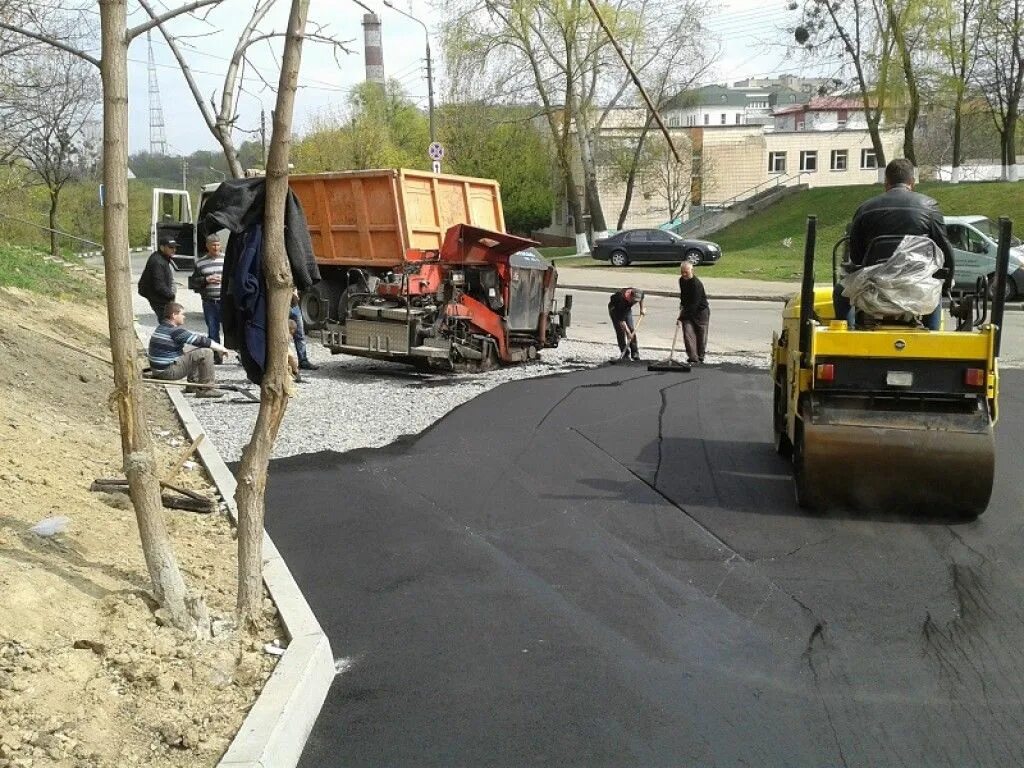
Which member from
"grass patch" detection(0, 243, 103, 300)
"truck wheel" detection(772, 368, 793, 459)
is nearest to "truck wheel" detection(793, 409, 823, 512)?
"truck wheel" detection(772, 368, 793, 459)

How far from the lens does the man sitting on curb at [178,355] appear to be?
11.5 meters

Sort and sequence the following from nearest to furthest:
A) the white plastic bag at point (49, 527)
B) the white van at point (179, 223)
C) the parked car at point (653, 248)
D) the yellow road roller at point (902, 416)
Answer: the white plastic bag at point (49, 527)
the yellow road roller at point (902, 416)
the white van at point (179, 223)
the parked car at point (653, 248)

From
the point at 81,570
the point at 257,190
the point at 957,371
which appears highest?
the point at 257,190

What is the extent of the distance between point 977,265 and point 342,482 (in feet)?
63.9

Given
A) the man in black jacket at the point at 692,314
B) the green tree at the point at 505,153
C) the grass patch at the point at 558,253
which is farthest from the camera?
the green tree at the point at 505,153

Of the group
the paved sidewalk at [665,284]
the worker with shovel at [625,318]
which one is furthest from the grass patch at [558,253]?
the worker with shovel at [625,318]

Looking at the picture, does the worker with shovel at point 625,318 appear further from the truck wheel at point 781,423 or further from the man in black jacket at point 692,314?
the truck wheel at point 781,423

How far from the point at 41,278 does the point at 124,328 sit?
16.4m

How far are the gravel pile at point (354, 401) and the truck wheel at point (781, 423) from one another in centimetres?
315

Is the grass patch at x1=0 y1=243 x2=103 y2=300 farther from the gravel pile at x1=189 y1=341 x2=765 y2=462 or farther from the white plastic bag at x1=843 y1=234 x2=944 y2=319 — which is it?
the white plastic bag at x1=843 y1=234 x2=944 y2=319

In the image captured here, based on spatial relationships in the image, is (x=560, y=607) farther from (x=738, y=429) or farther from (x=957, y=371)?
(x=738, y=429)

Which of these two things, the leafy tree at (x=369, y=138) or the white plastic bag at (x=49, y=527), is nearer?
the white plastic bag at (x=49, y=527)

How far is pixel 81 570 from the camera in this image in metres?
5.05

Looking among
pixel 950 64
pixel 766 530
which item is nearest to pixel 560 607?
pixel 766 530
